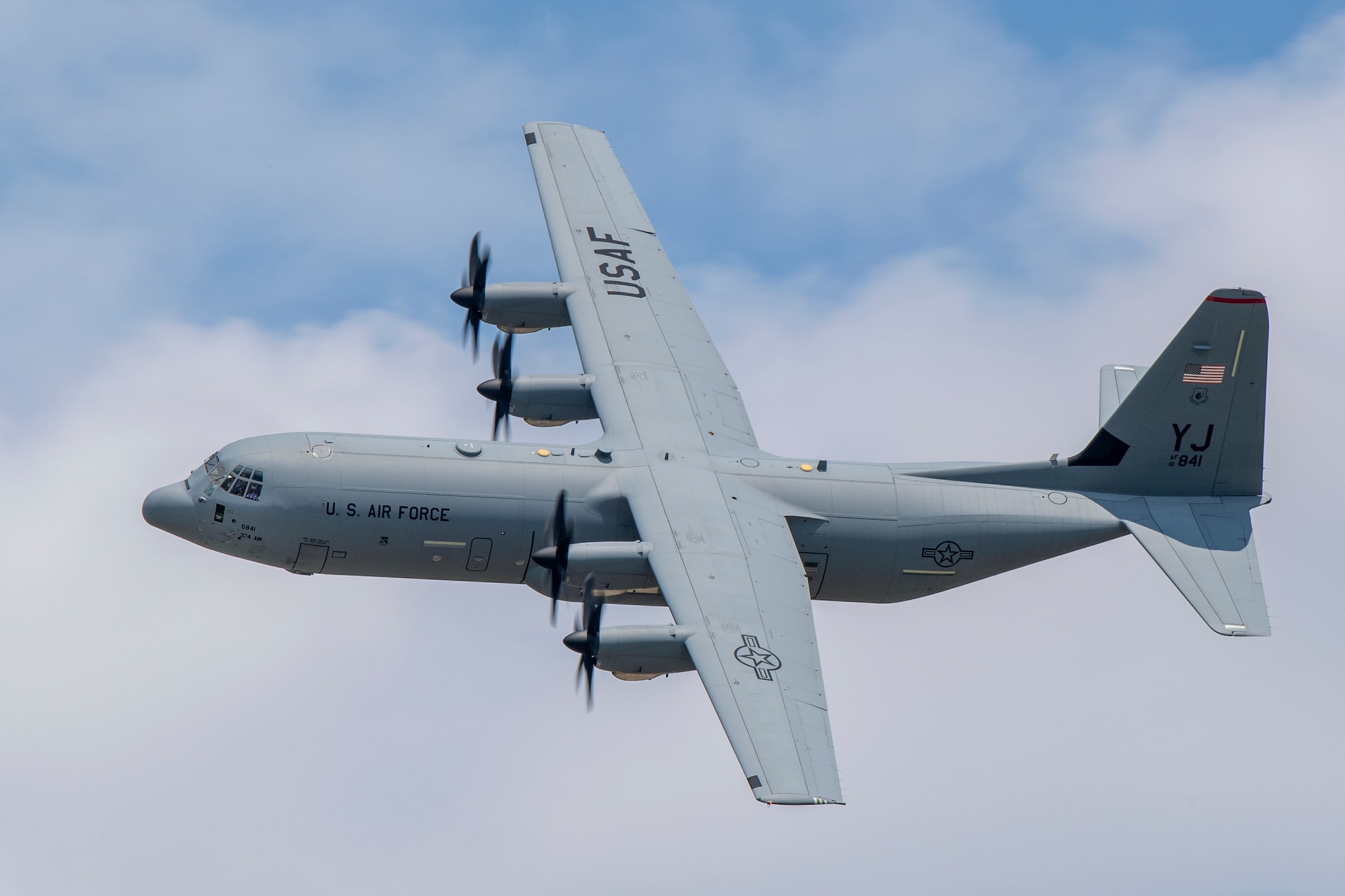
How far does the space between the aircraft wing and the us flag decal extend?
36.5 feet

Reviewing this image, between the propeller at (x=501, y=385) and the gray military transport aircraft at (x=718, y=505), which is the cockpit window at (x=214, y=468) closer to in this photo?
the gray military transport aircraft at (x=718, y=505)

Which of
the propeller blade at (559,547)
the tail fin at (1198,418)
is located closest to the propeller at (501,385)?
the propeller blade at (559,547)

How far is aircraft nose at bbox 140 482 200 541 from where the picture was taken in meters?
47.2

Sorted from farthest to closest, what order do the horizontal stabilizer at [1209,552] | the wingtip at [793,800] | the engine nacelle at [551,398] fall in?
the engine nacelle at [551,398] → the horizontal stabilizer at [1209,552] → the wingtip at [793,800]

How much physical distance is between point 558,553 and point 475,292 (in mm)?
11427

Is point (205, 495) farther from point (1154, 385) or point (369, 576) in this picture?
point (1154, 385)

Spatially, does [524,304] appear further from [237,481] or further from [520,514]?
[237,481]

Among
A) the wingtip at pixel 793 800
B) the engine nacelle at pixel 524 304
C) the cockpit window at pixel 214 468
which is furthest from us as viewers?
the engine nacelle at pixel 524 304

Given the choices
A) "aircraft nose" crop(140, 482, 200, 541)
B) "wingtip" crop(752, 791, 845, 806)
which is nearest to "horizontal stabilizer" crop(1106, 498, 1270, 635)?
"wingtip" crop(752, 791, 845, 806)

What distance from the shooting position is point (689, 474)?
156ft

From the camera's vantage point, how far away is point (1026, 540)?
159 ft

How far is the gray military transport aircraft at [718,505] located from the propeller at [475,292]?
244cm

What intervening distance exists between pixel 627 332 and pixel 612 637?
12754 millimetres

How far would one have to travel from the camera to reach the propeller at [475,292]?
5284 cm
